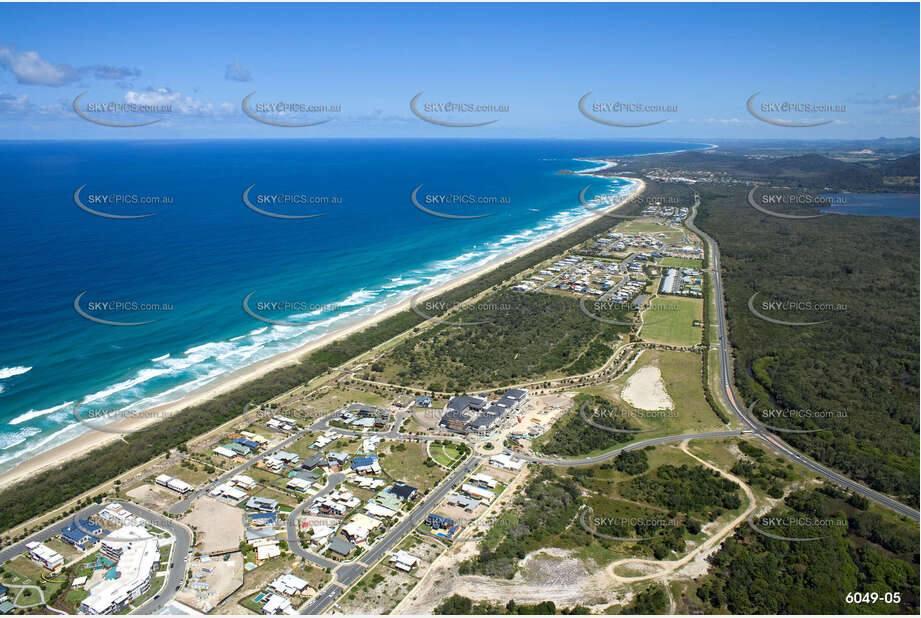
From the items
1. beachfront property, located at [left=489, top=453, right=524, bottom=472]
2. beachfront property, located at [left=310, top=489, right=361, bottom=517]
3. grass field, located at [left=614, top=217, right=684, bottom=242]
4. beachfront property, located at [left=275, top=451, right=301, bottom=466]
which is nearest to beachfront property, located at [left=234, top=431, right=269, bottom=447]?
beachfront property, located at [left=275, top=451, right=301, bottom=466]

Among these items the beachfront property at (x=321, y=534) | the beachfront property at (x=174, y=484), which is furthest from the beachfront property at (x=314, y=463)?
the beachfront property at (x=174, y=484)

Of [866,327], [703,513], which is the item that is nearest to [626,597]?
[703,513]

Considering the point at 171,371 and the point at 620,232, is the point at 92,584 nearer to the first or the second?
the point at 171,371

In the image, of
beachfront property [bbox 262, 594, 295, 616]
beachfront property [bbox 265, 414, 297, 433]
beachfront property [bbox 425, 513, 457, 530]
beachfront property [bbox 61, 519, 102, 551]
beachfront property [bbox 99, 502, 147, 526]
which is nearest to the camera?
beachfront property [bbox 262, 594, 295, 616]

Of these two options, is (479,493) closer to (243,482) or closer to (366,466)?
(366,466)

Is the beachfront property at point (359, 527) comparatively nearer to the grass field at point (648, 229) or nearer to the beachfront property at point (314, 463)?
the beachfront property at point (314, 463)

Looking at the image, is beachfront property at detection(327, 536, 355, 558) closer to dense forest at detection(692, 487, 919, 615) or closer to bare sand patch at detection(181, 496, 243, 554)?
bare sand patch at detection(181, 496, 243, 554)
